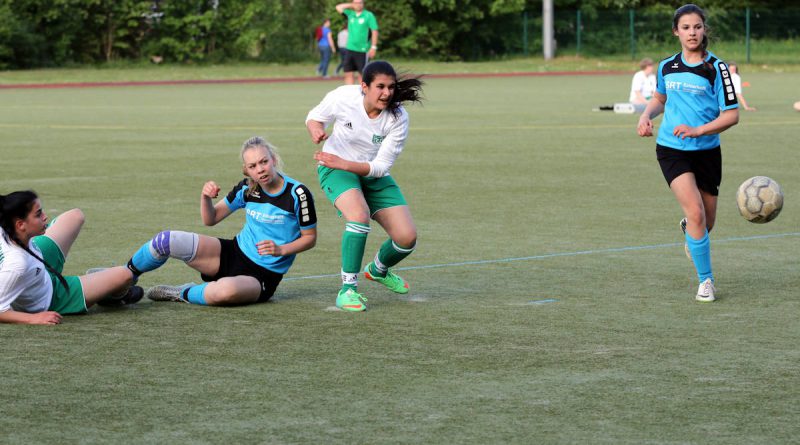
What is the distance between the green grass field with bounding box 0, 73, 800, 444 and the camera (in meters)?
5.43

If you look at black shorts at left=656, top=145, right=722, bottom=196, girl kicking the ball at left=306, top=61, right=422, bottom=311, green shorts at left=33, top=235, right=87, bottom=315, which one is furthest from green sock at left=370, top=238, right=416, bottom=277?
green shorts at left=33, top=235, right=87, bottom=315

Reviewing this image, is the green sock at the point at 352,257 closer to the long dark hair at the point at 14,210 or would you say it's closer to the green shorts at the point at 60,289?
the green shorts at the point at 60,289

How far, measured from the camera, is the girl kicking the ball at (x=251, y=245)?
7.91m

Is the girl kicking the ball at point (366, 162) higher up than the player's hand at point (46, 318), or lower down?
higher up

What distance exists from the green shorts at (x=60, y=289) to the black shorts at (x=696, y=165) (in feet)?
11.7

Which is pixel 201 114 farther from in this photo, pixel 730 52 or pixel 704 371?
pixel 730 52

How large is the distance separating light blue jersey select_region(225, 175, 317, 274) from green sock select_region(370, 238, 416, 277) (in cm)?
66

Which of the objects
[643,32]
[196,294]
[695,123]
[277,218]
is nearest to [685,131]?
[695,123]

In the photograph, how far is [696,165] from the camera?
338 inches

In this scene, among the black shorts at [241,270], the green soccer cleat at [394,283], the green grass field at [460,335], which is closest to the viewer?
the green grass field at [460,335]

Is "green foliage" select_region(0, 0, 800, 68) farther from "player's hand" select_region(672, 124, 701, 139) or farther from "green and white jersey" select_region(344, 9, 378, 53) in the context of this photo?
"player's hand" select_region(672, 124, 701, 139)

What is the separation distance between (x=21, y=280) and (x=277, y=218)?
152 centimetres

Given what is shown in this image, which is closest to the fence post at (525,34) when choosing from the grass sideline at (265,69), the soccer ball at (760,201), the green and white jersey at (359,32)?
the grass sideline at (265,69)

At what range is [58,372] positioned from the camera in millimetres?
6285
